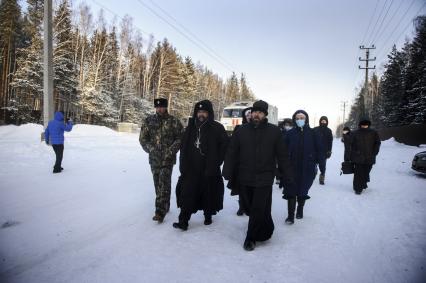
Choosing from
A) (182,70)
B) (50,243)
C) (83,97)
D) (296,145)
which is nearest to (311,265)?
(296,145)

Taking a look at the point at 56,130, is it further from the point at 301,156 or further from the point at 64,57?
the point at 64,57

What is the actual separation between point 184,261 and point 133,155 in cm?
1074

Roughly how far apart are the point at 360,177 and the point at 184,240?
5.88 m

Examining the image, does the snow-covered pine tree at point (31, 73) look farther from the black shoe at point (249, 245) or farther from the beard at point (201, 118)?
the black shoe at point (249, 245)

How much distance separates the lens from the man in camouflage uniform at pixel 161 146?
16.8ft

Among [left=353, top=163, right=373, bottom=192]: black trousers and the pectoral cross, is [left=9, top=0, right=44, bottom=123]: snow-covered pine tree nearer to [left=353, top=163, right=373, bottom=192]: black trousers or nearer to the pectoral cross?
the pectoral cross

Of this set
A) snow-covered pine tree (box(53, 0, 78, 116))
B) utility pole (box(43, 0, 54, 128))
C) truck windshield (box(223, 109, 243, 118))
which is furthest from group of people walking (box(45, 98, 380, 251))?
snow-covered pine tree (box(53, 0, 78, 116))

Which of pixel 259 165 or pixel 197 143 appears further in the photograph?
pixel 197 143

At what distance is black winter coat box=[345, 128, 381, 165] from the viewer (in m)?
8.34

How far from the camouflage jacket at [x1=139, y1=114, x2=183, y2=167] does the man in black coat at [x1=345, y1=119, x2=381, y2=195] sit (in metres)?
5.52

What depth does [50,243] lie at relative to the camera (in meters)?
4.11

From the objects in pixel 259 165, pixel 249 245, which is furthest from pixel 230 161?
pixel 249 245

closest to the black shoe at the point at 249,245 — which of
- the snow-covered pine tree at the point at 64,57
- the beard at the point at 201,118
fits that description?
the beard at the point at 201,118

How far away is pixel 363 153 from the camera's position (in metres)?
8.39
